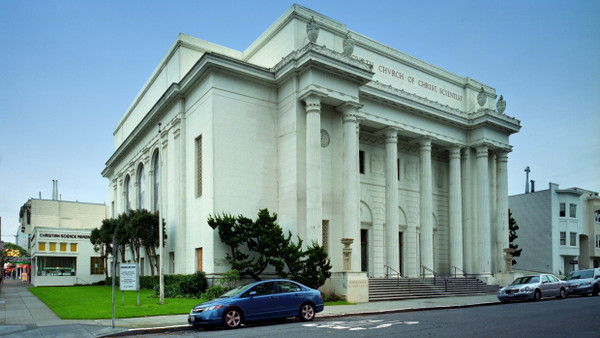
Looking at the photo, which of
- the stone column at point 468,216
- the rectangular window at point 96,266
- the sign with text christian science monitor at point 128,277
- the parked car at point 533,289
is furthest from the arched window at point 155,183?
the parked car at point 533,289

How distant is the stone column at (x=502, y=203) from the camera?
39844 mm

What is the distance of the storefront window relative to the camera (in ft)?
182

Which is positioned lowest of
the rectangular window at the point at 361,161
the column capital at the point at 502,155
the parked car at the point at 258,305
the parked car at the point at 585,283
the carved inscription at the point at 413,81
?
the parked car at the point at 585,283

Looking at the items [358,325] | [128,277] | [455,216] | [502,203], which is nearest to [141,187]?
[455,216]

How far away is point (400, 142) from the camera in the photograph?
125ft

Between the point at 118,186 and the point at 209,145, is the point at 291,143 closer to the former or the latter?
the point at 209,145

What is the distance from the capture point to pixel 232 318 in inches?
594

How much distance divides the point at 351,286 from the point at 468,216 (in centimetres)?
1762

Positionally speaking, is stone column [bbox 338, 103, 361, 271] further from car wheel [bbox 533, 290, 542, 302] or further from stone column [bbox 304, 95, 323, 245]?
car wheel [bbox 533, 290, 542, 302]

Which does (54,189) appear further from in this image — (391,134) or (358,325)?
(358,325)

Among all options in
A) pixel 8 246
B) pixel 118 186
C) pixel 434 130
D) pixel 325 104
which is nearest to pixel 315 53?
pixel 325 104

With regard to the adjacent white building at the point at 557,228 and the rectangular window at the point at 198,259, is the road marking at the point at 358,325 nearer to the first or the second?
the rectangular window at the point at 198,259

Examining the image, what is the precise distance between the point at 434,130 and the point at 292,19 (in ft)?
47.1

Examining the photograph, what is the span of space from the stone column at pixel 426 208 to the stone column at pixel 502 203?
7.85 metres
